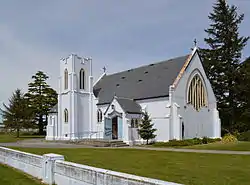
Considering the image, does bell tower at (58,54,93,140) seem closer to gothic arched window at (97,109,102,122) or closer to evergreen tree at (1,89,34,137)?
gothic arched window at (97,109,102,122)

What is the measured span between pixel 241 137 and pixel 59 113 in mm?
23742

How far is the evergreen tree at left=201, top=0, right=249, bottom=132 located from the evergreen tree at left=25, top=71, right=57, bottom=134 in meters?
30.9

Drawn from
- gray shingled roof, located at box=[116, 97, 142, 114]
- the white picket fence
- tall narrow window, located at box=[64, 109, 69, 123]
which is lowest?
the white picket fence

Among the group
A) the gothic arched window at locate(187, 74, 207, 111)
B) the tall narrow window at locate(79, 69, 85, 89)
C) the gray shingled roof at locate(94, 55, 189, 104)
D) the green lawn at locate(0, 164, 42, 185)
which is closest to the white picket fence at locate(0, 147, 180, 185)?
the green lawn at locate(0, 164, 42, 185)

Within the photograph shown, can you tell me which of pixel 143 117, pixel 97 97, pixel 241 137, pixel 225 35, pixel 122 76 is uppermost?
pixel 225 35

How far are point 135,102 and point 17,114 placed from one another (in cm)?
2558

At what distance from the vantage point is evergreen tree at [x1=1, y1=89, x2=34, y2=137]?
185 feet

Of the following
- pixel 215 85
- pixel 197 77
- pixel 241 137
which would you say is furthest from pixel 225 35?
pixel 241 137

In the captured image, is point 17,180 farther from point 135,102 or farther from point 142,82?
point 142,82

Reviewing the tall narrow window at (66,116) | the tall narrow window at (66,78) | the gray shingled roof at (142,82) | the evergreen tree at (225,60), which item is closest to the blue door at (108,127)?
the gray shingled roof at (142,82)

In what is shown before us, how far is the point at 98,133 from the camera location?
1698 inches

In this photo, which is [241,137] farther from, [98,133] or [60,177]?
[60,177]

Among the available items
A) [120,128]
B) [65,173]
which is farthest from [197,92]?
[65,173]

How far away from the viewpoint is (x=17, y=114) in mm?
56094
